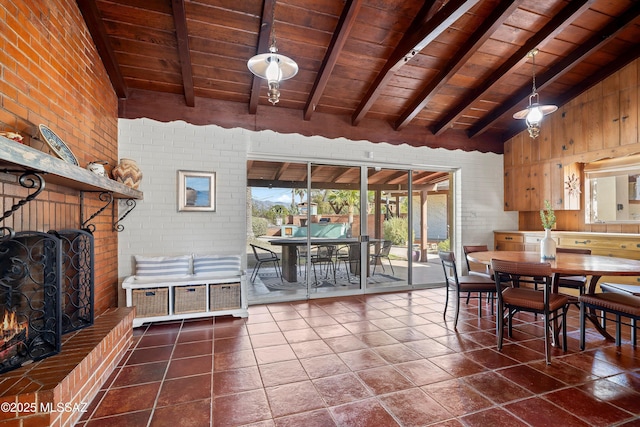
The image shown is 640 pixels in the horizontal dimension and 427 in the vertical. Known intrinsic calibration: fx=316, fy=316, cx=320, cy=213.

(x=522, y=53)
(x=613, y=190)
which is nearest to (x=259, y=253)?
(x=522, y=53)

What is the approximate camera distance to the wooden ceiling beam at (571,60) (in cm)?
350

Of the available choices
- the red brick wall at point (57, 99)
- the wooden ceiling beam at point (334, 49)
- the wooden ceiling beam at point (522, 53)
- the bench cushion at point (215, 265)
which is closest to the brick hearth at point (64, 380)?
the red brick wall at point (57, 99)

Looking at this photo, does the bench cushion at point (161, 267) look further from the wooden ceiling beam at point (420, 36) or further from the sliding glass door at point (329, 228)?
the wooden ceiling beam at point (420, 36)

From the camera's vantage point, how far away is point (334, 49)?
11.1 feet

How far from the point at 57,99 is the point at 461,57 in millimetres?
4001

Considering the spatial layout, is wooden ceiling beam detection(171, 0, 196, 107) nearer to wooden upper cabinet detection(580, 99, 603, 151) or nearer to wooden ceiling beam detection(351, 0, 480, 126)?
wooden ceiling beam detection(351, 0, 480, 126)

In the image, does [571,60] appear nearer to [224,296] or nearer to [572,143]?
[572,143]

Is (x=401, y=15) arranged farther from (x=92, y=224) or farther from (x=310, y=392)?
(x=92, y=224)

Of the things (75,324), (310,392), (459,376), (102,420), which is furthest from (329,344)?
(75,324)

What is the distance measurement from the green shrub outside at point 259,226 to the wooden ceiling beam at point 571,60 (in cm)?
399

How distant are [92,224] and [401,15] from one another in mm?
3824

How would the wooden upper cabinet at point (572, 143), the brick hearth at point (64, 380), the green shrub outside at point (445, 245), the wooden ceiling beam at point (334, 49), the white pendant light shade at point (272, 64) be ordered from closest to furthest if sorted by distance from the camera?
1. the brick hearth at point (64, 380)
2. the white pendant light shade at point (272, 64)
3. the wooden ceiling beam at point (334, 49)
4. the wooden upper cabinet at point (572, 143)
5. the green shrub outside at point (445, 245)

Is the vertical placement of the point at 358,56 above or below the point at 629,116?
above

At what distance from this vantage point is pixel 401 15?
130 inches
